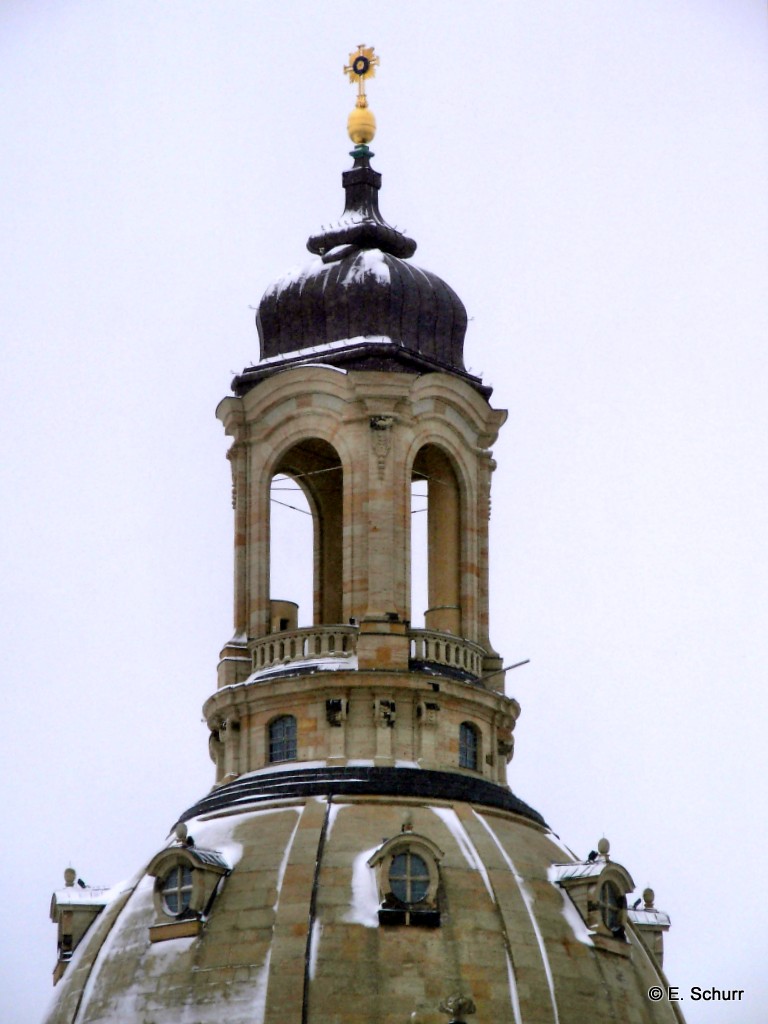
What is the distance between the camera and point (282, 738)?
88125mm

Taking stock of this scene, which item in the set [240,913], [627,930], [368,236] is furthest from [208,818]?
[368,236]

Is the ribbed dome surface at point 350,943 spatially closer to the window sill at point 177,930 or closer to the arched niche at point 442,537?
the window sill at point 177,930

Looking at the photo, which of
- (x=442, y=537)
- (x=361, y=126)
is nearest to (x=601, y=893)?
(x=442, y=537)

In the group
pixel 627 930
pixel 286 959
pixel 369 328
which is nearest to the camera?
pixel 286 959

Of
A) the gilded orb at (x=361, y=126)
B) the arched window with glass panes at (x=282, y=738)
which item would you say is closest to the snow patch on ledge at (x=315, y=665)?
the arched window with glass panes at (x=282, y=738)

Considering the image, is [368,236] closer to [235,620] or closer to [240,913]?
[235,620]

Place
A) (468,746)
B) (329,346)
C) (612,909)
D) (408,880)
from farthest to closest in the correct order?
(329,346), (468,746), (612,909), (408,880)

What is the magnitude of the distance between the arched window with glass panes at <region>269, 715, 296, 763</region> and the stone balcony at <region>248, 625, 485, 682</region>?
1333 mm

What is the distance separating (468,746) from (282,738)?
4.68 meters

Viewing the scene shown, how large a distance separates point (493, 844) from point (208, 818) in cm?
710

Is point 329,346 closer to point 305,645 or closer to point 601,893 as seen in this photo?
point 305,645

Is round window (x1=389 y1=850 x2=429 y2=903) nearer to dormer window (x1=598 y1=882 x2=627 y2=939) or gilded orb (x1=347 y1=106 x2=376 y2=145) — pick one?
dormer window (x1=598 y1=882 x2=627 y2=939)

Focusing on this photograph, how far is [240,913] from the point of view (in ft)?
267

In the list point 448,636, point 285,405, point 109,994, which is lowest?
point 109,994
